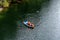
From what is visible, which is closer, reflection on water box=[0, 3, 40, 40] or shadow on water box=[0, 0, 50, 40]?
reflection on water box=[0, 3, 40, 40]

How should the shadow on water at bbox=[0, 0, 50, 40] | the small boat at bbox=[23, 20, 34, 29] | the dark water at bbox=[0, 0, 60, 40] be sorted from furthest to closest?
A: the small boat at bbox=[23, 20, 34, 29] < the shadow on water at bbox=[0, 0, 50, 40] < the dark water at bbox=[0, 0, 60, 40]

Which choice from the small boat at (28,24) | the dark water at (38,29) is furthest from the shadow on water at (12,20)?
the small boat at (28,24)

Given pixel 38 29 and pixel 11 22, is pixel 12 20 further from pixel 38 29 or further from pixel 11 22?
pixel 38 29

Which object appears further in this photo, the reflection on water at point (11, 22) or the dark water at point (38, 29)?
the reflection on water at point (11, 22)

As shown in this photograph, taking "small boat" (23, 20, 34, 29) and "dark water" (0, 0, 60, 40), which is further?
"small boat" (23, 20, 34, 29)

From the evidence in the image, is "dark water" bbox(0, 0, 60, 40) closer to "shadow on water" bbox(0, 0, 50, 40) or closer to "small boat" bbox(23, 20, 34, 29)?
"shadow on water" bbox(0, 0, 50, 40)

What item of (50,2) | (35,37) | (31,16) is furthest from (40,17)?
(50,2)

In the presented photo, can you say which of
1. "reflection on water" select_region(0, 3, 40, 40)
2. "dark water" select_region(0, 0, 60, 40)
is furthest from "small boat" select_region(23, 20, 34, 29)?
"reflection on water" select_region(0, 3, 40, 40)

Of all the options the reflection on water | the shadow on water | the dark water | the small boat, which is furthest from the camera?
the small boat

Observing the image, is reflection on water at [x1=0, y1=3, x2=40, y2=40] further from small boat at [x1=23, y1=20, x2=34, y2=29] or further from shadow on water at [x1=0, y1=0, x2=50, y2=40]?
small boat at [x1=23, y1=20, x2=34, y2=29]

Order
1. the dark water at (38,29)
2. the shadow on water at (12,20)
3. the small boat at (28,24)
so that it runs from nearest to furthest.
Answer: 1. the dark water at (38,29)
2. the shadow on water at (12,20)
3. the small boat at (28,24)

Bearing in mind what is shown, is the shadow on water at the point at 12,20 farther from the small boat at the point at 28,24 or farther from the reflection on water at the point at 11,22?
the small boat at the point at 28,24
